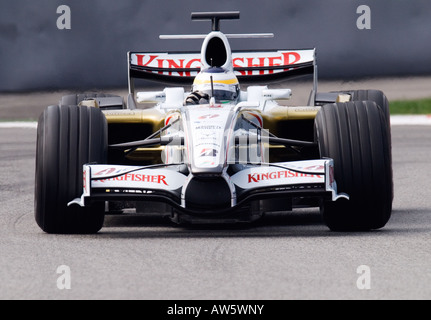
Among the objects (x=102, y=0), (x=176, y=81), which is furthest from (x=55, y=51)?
(x=176, y=81)

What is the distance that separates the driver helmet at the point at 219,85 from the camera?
35.2 feet

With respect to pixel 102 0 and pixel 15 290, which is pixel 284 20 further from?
pixel 15 290

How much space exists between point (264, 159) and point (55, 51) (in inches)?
564

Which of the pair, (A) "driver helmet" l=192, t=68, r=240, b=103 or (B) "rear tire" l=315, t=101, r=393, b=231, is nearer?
(B) "rear tire" l=315, t=101, r=393, b=231

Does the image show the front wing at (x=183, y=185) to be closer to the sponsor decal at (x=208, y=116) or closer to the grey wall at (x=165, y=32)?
the sponsor decal at (x=208, y=116)

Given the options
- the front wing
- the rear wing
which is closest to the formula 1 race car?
the front wing

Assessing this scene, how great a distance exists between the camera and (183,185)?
872 centimetres

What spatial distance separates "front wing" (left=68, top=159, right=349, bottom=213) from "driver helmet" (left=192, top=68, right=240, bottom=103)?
2.03 meters

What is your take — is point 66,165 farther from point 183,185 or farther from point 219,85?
point 219,85

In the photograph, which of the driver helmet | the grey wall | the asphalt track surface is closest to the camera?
the asphalt track surface
